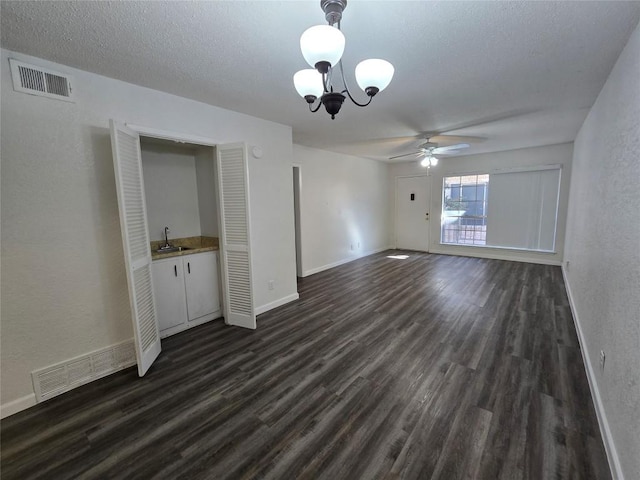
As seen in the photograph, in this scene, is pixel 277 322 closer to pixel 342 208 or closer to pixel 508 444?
pixel 508 444

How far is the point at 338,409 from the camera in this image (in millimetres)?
1880

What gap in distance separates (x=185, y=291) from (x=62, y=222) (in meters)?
1.31

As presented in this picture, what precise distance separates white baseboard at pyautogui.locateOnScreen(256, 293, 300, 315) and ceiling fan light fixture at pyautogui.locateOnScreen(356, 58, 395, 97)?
284 centimetres

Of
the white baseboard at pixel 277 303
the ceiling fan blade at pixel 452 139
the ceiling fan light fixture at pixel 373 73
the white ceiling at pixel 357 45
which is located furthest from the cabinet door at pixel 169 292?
the ceiling fan blade at pixel 452 139

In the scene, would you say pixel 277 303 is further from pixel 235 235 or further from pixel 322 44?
pixel 322 44

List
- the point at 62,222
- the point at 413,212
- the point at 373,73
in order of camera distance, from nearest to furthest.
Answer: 1. the point at 373,73
2. the point at 62,222
3. the point at 413,212

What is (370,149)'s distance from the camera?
5418 mm

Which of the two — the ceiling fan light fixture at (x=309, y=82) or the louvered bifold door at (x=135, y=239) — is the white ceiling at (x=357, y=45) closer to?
the ceiling fan light fixture at (x=309, y=82)

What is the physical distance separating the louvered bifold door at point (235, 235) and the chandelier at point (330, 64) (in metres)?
1.44

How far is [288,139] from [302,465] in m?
3.43

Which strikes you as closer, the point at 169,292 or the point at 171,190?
the point at 169,292

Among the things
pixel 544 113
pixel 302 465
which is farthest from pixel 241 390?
pixel 544 113

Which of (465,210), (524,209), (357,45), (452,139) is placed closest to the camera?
(357,45)

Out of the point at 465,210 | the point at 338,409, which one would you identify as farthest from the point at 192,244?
the point at 465,210
